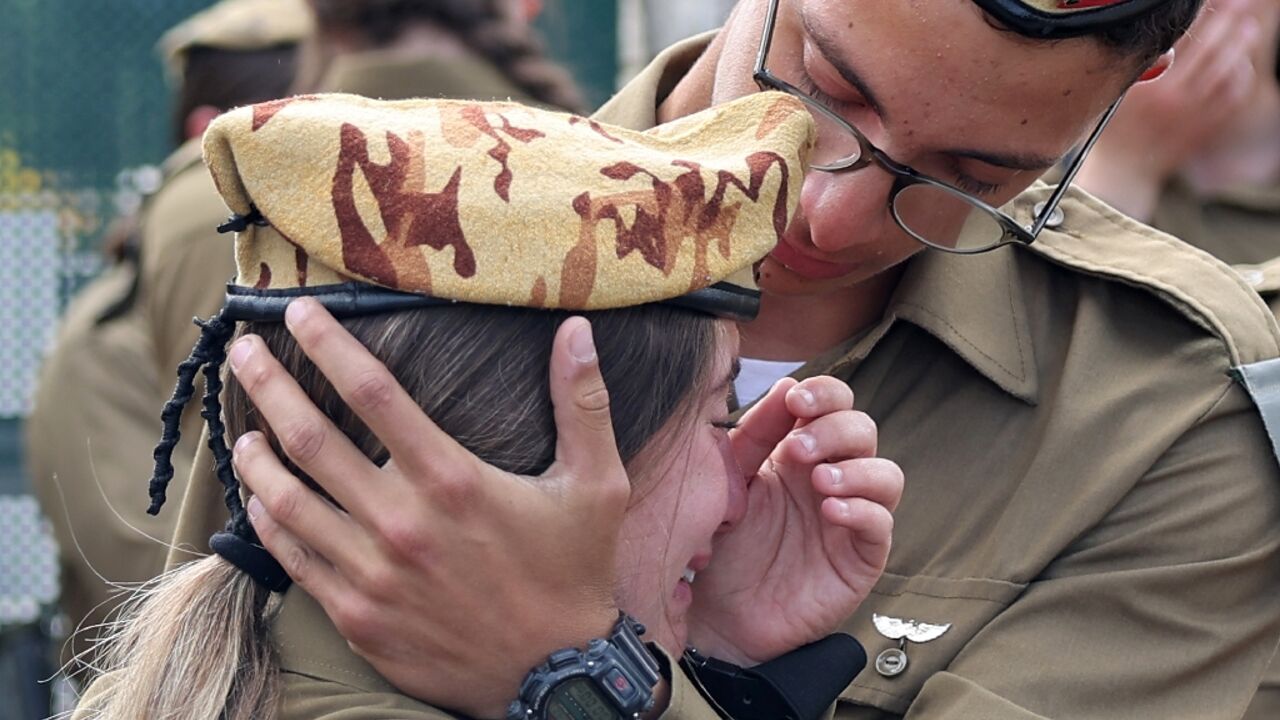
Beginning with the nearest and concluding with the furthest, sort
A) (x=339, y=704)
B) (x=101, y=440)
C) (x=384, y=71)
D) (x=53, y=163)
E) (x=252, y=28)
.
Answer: (x=339, y=704) < (x=384, y=71) < (x=101, y=440) < (x=252, y=28) < (x=53, y=163)

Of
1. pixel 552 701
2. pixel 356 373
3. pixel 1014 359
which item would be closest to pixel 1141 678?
pixel 1014 359

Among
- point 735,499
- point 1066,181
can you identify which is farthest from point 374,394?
point 1066,181

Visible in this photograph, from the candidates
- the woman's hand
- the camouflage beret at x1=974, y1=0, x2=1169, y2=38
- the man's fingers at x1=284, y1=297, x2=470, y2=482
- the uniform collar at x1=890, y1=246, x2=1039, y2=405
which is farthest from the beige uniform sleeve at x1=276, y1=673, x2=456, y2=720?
the camouflage beret at x1=974, y1=0, x2=1169, y2=38

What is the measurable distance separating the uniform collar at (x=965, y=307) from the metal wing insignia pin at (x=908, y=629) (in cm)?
34

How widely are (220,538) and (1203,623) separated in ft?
4.12

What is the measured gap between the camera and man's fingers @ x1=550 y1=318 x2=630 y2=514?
177 cm

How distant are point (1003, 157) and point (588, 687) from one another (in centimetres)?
91

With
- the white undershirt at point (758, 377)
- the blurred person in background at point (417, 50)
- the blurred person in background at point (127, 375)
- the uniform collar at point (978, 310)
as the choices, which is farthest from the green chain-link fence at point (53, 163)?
the uniform collar at point (978, 310)

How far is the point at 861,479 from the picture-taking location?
2.11m

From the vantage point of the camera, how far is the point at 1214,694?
2.25m

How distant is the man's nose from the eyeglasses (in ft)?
0.04

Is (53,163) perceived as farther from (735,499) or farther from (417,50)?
(735,499)

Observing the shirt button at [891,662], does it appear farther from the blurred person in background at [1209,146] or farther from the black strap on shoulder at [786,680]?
the blurred person in background at [1209,146]

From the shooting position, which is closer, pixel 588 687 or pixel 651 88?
pixel 588 687
